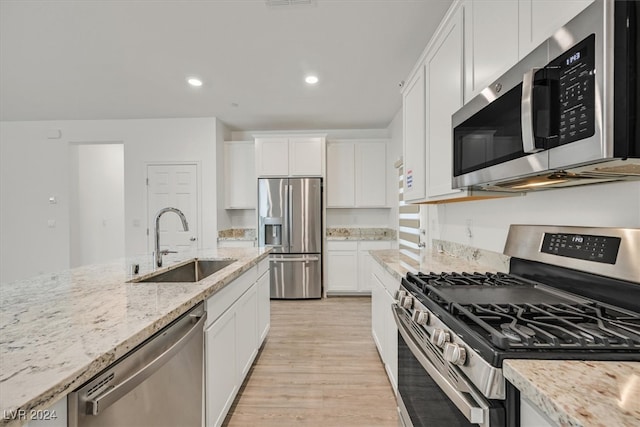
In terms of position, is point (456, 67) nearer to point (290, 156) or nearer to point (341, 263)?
point (290, 156)

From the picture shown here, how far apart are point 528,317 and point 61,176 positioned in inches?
233

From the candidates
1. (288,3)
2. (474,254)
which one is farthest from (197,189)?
(474,254)

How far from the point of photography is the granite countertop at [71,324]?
63 centimetres

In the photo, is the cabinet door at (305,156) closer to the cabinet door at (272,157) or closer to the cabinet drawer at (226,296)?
the cabinet door at (272,157)

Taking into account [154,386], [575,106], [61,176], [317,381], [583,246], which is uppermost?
[61,176]

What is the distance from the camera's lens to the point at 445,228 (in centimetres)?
254

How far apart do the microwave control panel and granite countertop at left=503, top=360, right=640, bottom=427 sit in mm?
536

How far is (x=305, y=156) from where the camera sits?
179 inches

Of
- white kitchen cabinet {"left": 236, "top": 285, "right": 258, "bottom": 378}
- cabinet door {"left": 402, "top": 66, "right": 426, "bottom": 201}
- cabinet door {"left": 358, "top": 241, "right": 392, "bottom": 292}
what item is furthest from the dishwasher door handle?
cabinet door {"left": 358, "top": 241, "right": 392, "bottom": 292}

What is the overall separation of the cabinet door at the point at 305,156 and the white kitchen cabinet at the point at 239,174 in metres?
0.70

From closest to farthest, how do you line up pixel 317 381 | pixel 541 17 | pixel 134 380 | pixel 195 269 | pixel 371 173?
pixel 134 380
pixel 541 17
pixel 317 381
pixel 195 269
pixel 371 173

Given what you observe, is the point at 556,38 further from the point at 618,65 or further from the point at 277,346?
the point at 277,346

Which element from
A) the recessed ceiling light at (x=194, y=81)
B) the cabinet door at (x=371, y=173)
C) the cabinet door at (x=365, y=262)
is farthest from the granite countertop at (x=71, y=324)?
the cabinet door at (x=371, y=173)

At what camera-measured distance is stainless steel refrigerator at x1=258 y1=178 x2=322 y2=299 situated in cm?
440
